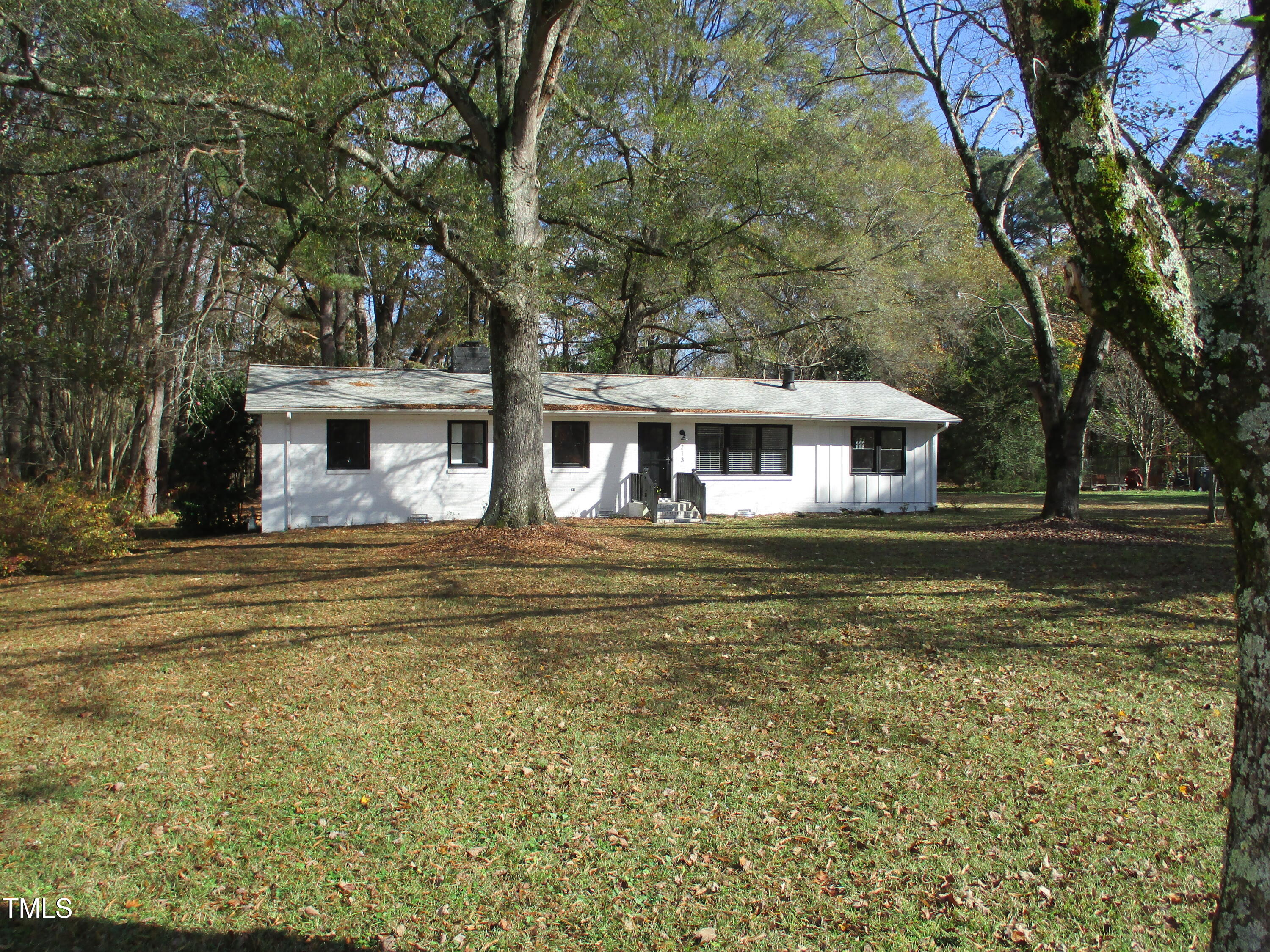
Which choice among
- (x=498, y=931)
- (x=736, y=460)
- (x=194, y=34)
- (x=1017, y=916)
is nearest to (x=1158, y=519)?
(x=736, y=460)

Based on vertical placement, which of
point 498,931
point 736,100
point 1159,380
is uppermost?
point 736,100

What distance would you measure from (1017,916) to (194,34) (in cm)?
1309

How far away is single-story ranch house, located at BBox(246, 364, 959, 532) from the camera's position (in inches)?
680

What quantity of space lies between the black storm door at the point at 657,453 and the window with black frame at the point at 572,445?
136cm

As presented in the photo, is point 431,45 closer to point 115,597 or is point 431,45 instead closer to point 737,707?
point 115,597

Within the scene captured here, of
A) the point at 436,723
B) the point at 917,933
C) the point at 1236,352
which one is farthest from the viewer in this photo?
the point at 436,723

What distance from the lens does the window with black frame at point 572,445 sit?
18875 millimetres

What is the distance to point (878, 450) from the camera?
21.4 m

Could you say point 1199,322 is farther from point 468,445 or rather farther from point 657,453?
point 657,453

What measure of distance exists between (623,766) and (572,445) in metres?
14.4

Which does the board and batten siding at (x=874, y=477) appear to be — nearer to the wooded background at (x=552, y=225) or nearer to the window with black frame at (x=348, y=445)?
the wooded background at (x=552, y=225)

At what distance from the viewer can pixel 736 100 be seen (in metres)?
24.1

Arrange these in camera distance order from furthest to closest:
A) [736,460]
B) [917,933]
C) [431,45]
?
[736,460], [431,45], [917,933]

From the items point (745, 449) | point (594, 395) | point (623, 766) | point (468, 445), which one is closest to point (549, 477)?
point (468, 445)
